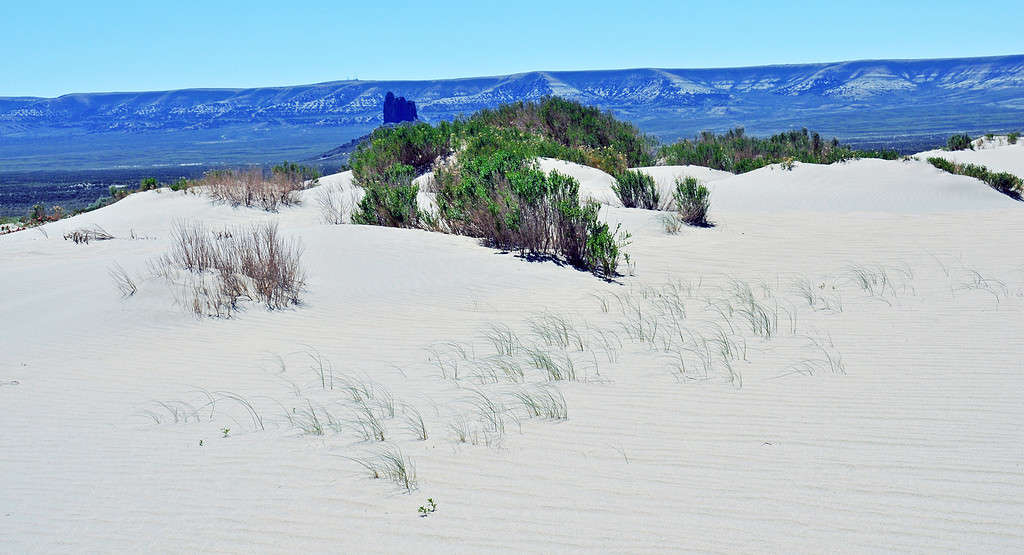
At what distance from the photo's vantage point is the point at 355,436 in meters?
4.31

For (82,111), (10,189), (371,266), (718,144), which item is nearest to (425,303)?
(371,266)

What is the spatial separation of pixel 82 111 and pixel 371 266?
213 meters

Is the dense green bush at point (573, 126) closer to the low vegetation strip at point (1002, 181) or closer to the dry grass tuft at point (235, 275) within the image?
the low vegetation strip at point (1002, 181)

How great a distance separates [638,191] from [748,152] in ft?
42.6

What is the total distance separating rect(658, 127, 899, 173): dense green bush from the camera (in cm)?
2334

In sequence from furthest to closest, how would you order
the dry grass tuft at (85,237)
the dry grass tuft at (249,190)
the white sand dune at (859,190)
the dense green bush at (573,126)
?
the dense green bush at (573,126) < the dry grass tuft at (249,190) < the white sand dune at (859,190) < the dry grass tuft at (85,237)

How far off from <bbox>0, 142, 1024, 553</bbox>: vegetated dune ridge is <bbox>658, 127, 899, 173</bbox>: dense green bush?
1443cm

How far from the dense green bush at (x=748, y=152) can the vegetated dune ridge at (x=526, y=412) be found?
14427 millimetres

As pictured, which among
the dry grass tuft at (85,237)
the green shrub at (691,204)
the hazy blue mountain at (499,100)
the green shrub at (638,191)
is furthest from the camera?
the hazy blue mountain at (499,100)

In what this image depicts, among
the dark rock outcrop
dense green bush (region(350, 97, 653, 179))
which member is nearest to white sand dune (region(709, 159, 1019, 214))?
dense green bush (region(350, 97, 653, 179))

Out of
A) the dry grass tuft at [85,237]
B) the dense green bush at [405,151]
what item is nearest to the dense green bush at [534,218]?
the dry grass tuft at [85,237]

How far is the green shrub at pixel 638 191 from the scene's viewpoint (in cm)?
1509

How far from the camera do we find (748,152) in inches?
1041

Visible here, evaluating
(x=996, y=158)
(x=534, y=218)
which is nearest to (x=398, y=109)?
(x=996, y=158)
